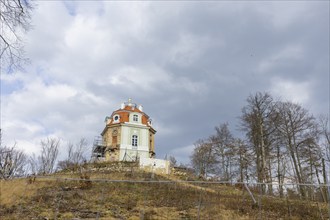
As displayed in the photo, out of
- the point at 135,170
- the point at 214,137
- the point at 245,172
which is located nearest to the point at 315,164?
the point at 245,172

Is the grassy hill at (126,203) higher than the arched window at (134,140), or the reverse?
the arched window at (134,140)

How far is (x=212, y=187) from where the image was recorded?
2183cm

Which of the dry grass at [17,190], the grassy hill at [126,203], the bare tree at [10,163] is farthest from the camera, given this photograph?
the bare tree at [10,163]

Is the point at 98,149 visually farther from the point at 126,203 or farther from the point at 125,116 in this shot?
the point at 126,203

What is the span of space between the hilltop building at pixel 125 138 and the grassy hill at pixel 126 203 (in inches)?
660

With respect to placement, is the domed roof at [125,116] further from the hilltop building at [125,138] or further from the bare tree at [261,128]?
the bare tree at [261,128]

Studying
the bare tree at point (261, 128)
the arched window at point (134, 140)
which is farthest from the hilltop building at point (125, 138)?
the bare tree at point (261, 128)

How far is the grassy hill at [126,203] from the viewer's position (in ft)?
40.8

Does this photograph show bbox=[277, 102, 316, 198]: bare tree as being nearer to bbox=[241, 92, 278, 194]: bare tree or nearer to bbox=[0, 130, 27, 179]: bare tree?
bbox=[241, 92, 278, 194]: bare tree

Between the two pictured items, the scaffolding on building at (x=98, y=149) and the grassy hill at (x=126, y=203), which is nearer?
→ the grassy hill at (x=126, y=203)

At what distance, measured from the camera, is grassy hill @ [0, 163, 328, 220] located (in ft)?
40.8

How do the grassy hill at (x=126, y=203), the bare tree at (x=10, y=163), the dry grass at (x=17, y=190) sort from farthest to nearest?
the bare tree at (x=10, y=163)
the dry grass at (x=17, y=190)
the grassy hill at (x=126, y=203)

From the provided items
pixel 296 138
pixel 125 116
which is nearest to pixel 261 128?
pixel 296 138

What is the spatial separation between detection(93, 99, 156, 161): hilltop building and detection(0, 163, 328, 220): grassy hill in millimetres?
16760
